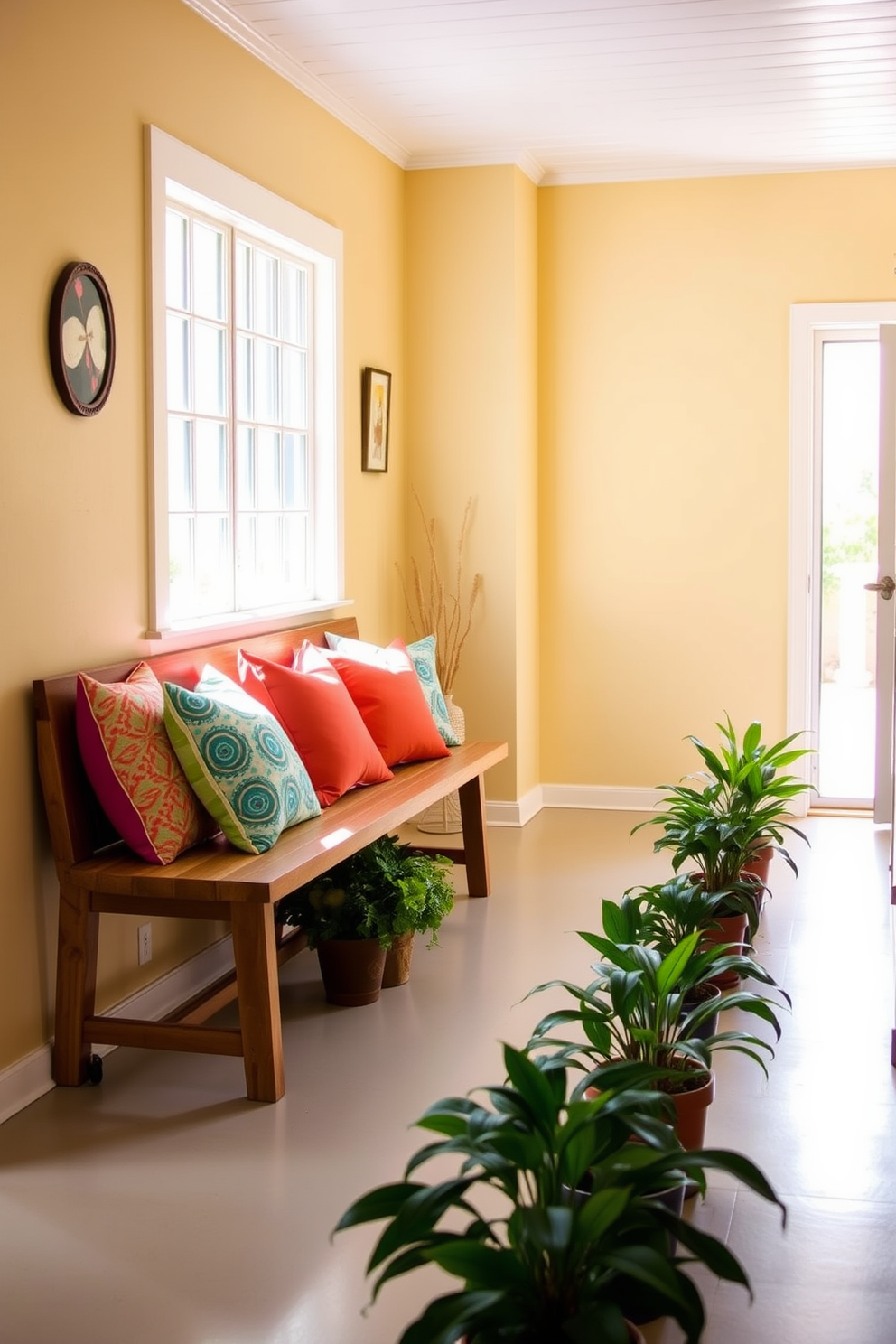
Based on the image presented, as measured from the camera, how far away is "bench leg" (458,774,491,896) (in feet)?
16.0

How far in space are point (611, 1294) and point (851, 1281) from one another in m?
0.87

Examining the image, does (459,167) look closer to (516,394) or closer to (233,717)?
(516,394)

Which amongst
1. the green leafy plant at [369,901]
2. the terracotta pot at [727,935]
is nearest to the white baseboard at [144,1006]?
the green leafy plant at [369,901]

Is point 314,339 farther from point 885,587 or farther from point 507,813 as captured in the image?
point 885,587

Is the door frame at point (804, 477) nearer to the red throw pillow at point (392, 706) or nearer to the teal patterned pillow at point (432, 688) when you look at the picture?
the teal patterned pillow at point (432, 688)

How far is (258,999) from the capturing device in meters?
3.09

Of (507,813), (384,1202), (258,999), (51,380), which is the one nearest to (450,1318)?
(384,1202)

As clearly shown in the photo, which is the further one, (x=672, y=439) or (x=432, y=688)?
(x=672, y=439)

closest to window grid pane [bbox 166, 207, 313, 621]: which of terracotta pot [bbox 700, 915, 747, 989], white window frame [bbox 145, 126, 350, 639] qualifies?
white window frame [bbox 145, 126, 350, 639]

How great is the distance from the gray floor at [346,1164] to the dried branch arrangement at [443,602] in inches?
74.7

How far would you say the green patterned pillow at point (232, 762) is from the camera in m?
3.32

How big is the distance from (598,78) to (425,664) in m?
2.14

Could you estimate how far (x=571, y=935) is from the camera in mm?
4426

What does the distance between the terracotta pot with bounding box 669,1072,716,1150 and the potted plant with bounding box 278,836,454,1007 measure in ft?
4.31
